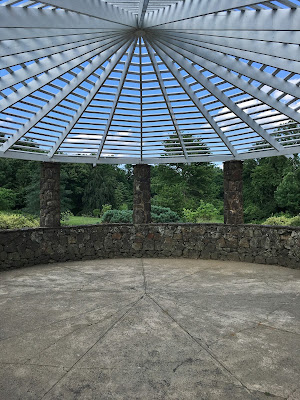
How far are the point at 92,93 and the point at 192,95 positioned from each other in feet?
10.3

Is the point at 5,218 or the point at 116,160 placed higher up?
the point at 116,160

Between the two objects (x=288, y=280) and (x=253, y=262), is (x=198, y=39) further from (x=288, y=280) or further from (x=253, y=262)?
(x=253, y=262)

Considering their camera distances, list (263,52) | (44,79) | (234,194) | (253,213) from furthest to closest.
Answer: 1. (253,213)
2. (234,194)
3. (44,79)
4. (263,52)

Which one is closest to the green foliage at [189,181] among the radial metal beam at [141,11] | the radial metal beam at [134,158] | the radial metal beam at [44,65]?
the radial metal beam at [134,158]

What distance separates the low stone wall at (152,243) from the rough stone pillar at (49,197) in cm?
41

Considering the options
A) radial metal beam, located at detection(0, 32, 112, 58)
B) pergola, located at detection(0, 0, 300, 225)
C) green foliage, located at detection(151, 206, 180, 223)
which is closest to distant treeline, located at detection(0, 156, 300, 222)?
green foliage, located at detection(151, 206, 180, 223)

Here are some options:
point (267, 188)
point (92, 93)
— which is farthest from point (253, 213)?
point (92, 93)

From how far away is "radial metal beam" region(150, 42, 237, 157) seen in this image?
858 cm

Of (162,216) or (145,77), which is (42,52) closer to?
(145,77)

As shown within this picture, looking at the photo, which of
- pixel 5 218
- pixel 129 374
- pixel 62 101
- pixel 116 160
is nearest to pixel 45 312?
pixel 129 374

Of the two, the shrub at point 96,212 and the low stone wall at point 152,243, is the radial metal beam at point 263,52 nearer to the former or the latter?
the low stone wall at point 152,243

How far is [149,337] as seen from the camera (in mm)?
5844

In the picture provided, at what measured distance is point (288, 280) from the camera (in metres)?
10.0

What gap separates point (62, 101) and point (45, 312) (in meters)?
6.46
